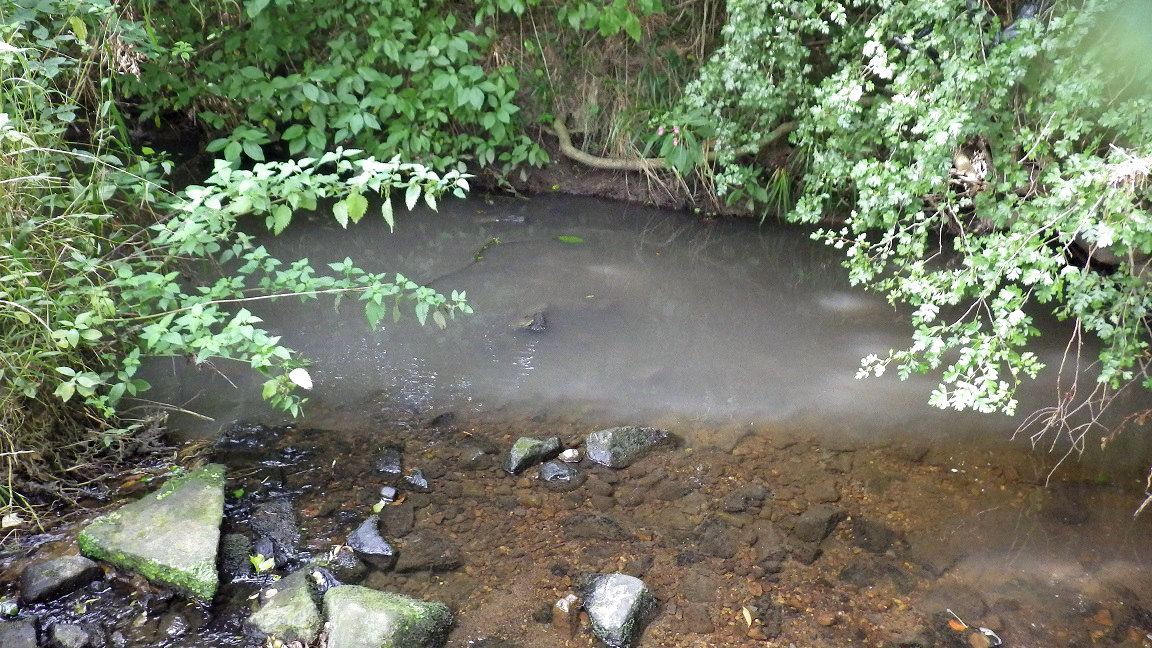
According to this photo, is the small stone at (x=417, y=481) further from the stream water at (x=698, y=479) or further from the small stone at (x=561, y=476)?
the small stone at (x=561, y=476)

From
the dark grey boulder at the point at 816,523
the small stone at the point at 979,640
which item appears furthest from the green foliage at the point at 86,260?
the small stone at the point at 979,640

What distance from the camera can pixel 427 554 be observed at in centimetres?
267

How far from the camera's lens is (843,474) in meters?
3.15

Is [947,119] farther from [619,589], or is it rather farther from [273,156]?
[273,156]

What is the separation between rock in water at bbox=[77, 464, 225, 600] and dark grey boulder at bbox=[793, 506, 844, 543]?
200 centimetres

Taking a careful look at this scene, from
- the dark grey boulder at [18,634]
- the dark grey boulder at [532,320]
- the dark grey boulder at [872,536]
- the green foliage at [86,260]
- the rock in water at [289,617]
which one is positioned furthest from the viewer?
the dark grey boulder at [532,320]

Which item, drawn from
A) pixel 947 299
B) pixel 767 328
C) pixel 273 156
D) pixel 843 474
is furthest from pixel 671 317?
pixel 273 156

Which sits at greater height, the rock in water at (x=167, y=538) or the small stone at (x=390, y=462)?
the rock in water at (x=167, y=538)

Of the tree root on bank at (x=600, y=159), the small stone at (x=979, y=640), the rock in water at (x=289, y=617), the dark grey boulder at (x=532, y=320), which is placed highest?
the tree root on bank at (x=600, y=159)

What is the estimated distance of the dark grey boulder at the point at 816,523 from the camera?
2809 millimetres

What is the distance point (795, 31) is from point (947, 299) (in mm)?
2371

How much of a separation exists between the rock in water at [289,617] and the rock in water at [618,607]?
2.70ft

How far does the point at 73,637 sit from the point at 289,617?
23.2 inches

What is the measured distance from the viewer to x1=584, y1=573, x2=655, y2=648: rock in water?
2.34 meters
